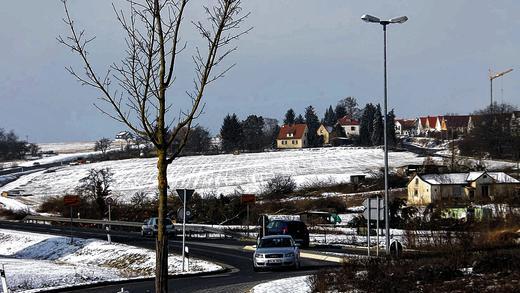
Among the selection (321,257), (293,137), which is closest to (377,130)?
(293,137)

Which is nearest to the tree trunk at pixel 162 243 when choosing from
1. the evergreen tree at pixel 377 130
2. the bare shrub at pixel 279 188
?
the bare shrub at pixel 279 188

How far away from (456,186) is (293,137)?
96.7 metres

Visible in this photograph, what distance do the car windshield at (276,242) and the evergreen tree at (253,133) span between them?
132452mm

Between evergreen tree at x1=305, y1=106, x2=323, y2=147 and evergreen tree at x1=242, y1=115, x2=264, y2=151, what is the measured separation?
1291 centimetres

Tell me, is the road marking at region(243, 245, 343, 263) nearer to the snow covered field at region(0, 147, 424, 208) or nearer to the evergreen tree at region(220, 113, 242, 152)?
the snow covered field at region(0, 147, 424, 208)

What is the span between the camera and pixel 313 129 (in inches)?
7421

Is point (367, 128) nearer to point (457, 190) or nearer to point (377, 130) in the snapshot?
point (377, 130)

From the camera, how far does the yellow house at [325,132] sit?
601 feet

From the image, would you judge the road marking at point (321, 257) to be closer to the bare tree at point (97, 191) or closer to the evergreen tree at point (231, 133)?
the bare tree at point (97, 191)

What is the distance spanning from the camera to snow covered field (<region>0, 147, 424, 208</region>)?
315 ft

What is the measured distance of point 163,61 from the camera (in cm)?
892

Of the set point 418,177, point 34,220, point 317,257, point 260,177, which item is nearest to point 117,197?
point 34,220

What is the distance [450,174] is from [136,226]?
38.6 meters

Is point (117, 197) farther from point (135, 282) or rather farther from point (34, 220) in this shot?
point (135, 282)
